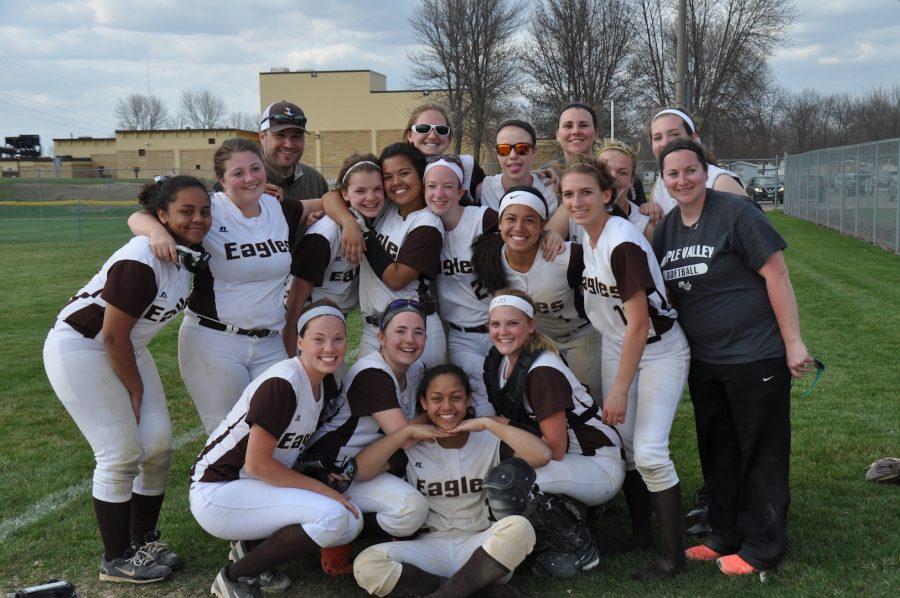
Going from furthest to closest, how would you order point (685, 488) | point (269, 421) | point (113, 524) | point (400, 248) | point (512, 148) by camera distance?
1. point (685, 488)
2. point (512, 148)
3. point (400, 248)
4. point (113, 524)
5. point (269, 421)

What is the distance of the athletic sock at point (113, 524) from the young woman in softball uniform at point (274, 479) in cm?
44

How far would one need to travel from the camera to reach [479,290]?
14.3 feet

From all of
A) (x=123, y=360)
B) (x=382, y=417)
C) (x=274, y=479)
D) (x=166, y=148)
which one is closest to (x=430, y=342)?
(x=382, y=417)

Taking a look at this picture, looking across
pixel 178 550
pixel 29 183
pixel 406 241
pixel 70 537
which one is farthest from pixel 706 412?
pixel 29 183

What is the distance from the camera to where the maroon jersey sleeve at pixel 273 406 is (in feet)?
11.4

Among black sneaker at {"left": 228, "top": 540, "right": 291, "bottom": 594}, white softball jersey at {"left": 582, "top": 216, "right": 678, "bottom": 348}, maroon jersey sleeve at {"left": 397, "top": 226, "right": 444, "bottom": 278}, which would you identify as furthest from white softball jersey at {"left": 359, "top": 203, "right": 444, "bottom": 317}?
black sneaker at {"left": 228, "top": 540, "right": 291, "bottom": 594}

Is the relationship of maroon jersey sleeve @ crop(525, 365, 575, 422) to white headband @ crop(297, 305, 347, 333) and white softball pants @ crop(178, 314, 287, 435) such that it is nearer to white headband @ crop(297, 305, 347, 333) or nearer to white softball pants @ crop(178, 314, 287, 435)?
white headband @ crop(297, 305, 347, 333)

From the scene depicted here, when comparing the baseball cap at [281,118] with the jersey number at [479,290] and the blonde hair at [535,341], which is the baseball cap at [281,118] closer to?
the jersey number at [479,290]

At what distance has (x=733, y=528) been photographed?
157 inches

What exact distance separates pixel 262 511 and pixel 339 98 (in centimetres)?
5554

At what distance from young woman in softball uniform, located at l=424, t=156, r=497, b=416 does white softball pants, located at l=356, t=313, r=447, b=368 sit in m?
0.12

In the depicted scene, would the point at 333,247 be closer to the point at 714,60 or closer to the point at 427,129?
the point at 427,129

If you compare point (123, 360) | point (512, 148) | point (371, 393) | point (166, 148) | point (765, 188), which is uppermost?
point (166, 148)

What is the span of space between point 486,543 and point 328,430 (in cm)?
96
